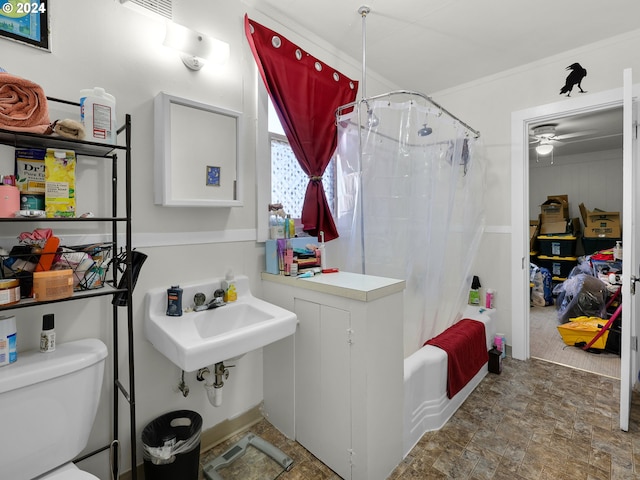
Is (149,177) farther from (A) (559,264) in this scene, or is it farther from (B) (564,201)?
(B) (564,201)

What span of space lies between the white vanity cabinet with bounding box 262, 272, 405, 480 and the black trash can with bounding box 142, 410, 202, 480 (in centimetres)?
52

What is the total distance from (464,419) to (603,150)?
5.24 m

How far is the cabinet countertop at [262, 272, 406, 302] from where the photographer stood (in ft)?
4.63

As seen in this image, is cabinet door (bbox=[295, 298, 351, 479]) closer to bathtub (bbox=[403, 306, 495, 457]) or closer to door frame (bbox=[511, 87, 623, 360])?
bathtub (bbox=[403, 306, 495, 457])

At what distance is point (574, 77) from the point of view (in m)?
2.42

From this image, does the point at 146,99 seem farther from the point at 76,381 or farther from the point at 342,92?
the point at 342,92

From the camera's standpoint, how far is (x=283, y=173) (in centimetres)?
214

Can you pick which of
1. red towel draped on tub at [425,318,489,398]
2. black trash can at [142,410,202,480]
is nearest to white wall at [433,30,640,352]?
red towel draped on tub at [425,318,489,398]

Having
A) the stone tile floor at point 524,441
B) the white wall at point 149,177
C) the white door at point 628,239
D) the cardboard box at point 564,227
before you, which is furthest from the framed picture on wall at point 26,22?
the cardboard box at point 564,227

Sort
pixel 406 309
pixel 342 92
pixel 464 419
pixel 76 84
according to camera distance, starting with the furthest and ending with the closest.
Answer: pixel 342 92 < pixel 406 309 < pixel 464 419 < pixel 76 84

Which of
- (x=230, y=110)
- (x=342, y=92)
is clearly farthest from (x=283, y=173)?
(x=342, y=92)

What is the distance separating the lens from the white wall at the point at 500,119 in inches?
101

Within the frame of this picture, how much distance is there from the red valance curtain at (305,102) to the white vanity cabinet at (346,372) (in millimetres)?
547

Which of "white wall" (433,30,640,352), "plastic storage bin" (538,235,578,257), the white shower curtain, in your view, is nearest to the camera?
the white shower curtain
